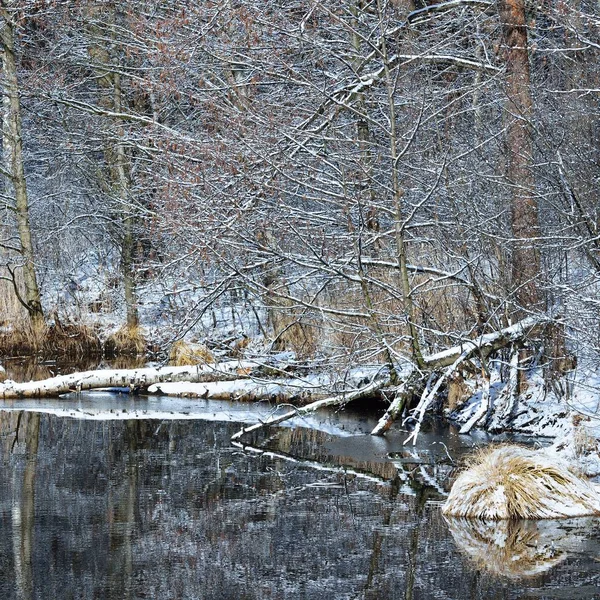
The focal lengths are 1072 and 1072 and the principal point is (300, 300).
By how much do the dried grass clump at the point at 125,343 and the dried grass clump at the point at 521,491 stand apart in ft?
36.8

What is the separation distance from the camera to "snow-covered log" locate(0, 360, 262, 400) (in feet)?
46.2

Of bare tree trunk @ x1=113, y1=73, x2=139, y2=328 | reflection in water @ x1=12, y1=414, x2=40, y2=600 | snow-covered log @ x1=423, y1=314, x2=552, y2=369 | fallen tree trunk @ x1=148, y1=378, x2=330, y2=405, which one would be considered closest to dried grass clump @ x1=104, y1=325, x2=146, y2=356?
bare tree trunk @ x1=113, y1=73, x2=139, y2=328

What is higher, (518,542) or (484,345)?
(484,345)

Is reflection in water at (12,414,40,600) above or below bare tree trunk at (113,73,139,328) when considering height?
below

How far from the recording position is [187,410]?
43.1 ft

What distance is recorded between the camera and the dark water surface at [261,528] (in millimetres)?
6211

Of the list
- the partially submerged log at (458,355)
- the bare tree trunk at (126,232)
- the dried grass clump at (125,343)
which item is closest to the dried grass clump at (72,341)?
the dried grass clump at (125,343)

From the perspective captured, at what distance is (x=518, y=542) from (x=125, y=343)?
40.4 feet

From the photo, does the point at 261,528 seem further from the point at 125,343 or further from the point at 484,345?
the point at 125,343

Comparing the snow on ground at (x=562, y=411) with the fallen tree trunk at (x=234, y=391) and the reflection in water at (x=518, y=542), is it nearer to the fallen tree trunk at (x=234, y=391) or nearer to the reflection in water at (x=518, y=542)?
the reflection in water at (x=518, y=542)

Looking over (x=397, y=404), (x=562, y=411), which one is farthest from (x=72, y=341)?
(x=562, y=411)

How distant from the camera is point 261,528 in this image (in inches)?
295

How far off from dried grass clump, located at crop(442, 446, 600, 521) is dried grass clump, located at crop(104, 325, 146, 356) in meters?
11.2

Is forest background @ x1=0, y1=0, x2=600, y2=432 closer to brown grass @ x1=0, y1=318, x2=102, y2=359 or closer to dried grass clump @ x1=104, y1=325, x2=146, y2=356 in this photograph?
dried grass clump @ x1=104, y1=325, x2=146, y2=356
